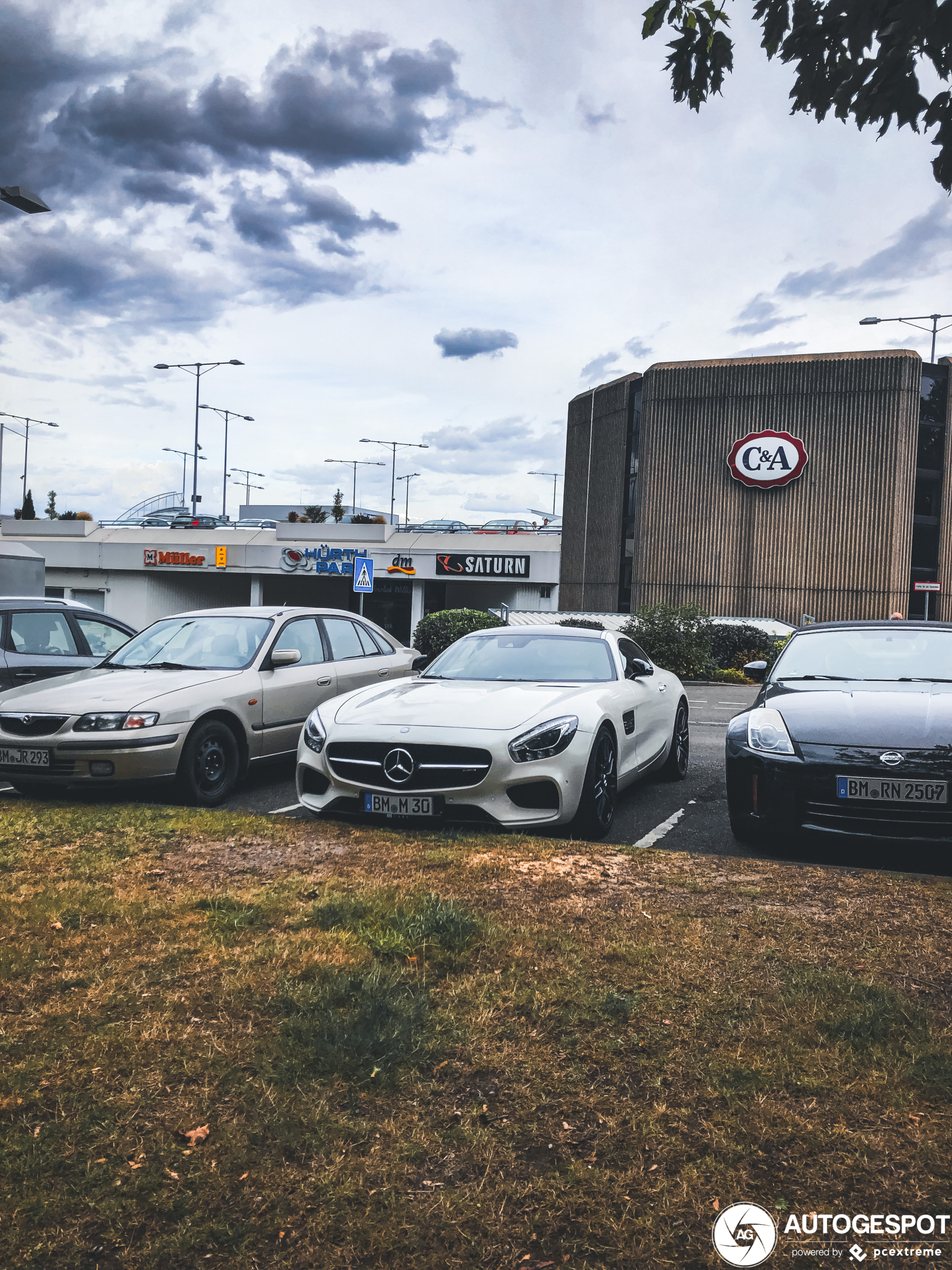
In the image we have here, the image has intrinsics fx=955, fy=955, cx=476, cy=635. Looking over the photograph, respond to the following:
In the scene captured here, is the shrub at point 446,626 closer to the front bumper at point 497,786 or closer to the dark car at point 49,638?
the dark car at point 49,638

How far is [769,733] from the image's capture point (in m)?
5.40

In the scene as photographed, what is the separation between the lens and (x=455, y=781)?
5500 millimetres

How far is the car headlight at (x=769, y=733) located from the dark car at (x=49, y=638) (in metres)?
5.35

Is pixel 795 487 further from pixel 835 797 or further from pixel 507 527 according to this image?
pixel 835 797

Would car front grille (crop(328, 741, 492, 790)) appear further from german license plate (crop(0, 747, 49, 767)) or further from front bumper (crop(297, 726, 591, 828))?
german license plate (crop(0, 747, 49, 767))

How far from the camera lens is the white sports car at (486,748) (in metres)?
5.47

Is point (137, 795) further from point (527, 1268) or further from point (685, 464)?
point (685, 464)

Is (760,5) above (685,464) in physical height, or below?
below

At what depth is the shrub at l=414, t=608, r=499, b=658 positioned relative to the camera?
2511cm

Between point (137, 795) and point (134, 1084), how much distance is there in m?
4.58

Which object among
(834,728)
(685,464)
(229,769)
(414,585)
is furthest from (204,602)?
(834,728)

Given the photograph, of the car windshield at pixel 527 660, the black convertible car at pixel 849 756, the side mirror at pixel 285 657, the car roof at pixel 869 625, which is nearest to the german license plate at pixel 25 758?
the side mirror at pixel 285 657

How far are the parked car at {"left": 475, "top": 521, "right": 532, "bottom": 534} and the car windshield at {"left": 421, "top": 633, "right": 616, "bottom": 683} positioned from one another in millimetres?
34395

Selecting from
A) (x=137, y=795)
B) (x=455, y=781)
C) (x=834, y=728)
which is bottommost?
(x=137, y=795)
